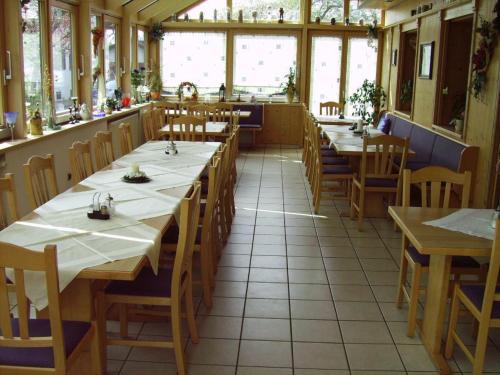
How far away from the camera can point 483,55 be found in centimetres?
538

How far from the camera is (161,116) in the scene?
329 inches

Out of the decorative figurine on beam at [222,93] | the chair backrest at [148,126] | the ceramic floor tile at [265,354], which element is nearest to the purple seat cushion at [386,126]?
the decorative figurine on beam at [222,93]

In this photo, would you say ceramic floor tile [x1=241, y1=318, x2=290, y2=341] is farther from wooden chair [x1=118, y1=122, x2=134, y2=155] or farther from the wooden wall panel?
the wooden wall panel

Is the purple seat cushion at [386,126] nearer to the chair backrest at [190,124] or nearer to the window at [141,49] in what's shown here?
the chair backrest at [190,124]

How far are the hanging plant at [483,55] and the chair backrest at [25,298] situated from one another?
4.71 m

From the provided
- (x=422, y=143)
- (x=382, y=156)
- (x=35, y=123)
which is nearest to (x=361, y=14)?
(x=422, y=143)

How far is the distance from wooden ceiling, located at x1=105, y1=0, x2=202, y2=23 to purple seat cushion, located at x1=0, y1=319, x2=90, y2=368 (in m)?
6.67

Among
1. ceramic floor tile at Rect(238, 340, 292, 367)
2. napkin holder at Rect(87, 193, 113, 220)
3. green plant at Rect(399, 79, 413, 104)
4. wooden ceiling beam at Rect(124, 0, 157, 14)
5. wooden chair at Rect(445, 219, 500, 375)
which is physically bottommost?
ceramic floor tile at Rect(238, 340, 292, 367)

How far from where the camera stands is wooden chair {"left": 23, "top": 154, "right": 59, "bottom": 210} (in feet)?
10.8

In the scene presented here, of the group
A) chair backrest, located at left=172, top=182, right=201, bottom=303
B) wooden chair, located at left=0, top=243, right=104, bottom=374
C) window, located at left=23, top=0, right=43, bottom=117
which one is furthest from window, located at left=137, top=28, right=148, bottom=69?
wooden chair, located at left=0, top=243, right=104, bottom=374

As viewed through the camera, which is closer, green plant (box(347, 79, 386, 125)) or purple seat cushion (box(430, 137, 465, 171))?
purple seat cushion (box(430, 137, 465, 171))

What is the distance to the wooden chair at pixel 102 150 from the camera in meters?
4.66

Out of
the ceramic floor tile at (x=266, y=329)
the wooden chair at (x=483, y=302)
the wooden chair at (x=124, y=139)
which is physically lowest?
the ceramic floor tile at (x=266, y=329)

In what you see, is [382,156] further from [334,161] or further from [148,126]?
[148,126]
